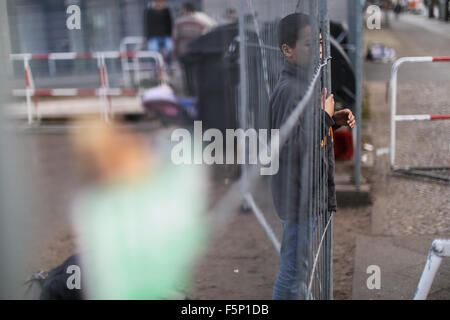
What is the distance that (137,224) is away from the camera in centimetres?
584

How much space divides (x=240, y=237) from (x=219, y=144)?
106 inches

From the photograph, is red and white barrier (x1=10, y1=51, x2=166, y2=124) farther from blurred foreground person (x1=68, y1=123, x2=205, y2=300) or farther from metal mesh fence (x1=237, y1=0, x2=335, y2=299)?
metal mesh fence (x1=237, y1=0, x2=335, y2=299)

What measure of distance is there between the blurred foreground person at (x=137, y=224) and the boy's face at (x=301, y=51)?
1911 millimetres

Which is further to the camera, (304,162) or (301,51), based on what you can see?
(301,51)

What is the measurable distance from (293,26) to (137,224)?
322 centimetres

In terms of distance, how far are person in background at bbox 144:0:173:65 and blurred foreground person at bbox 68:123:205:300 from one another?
15.9ft

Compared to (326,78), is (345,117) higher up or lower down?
lower down

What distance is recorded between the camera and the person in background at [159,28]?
1320cm

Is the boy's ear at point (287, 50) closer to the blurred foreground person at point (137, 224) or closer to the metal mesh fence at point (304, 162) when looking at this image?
the metal mesh fence at point (304, 162)

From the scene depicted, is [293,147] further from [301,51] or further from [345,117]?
[345,117]

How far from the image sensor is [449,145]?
8.16 metres

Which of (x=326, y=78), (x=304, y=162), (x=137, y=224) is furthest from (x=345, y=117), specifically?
(x=137, y=224)

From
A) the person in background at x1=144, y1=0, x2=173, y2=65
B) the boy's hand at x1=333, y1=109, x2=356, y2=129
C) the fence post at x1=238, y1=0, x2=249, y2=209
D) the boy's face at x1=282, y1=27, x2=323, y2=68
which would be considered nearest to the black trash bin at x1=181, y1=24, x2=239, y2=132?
the fence post at x1=238, y1=0, x2=249, y2=209

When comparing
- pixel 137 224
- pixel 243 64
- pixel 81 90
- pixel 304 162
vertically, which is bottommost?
pixel 137 224
